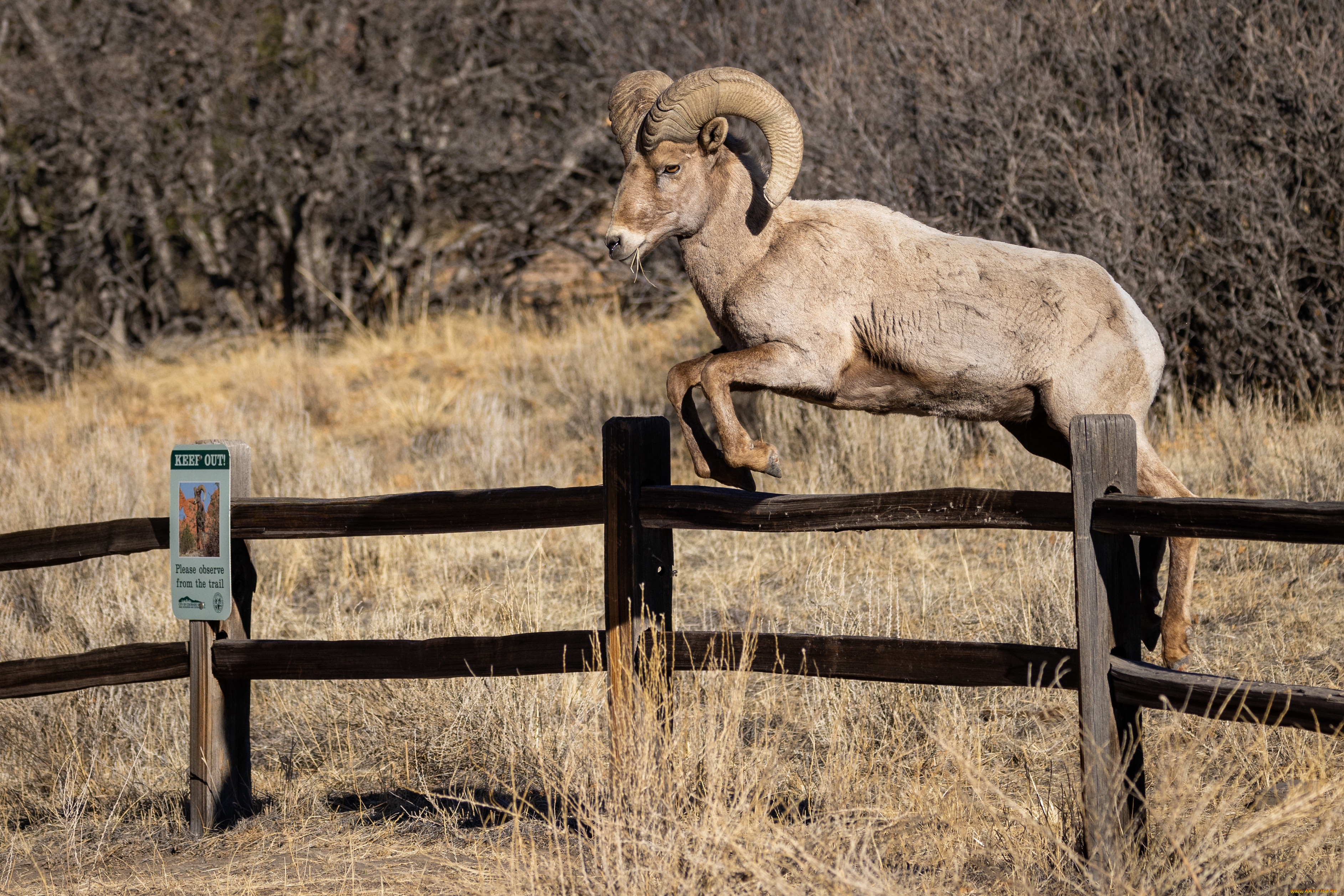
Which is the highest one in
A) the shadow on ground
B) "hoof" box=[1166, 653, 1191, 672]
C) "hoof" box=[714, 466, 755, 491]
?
"hoof" box=[714, 466, 755, 491]

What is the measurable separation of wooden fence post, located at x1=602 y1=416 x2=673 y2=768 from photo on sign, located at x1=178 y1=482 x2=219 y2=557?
5.53 ft

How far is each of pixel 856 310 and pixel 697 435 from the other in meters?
0.65

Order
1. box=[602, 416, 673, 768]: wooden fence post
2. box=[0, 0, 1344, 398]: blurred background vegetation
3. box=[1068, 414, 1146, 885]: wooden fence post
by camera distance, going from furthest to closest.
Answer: box=[0, 0, 1344, 398]: blurred background vegetation → box=[602, 416, 673, 768]: wooden fence post → box=[1068, 414, 1146, 885]: wooden fence post

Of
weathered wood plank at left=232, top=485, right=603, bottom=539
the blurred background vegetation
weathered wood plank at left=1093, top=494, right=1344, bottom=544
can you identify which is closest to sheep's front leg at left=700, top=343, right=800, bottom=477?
weathered wood plank at left=232, top=485, right=603, bottom=539

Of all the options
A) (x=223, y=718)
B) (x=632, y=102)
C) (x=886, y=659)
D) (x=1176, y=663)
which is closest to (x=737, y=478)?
(x=886, y=659)

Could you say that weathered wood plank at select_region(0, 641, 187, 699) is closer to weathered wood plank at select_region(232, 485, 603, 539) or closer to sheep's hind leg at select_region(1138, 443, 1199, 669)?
weathered wood plank at select_region(232, 485, 603, 539)

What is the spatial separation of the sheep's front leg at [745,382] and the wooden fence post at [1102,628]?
882mm

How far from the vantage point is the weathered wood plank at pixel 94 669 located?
512cm

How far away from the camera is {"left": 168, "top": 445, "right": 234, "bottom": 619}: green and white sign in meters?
4.97

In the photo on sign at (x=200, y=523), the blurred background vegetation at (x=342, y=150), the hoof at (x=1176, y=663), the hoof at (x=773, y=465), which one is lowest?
the hoof at (x=1176, y=663)

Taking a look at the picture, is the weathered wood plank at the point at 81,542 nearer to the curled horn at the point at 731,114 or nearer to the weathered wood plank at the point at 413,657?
the weathered wood plank at the point at 413,657

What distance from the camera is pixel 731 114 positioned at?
422cm

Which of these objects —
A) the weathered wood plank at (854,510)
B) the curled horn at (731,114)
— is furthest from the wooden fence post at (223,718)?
the curled horn at (731,114)

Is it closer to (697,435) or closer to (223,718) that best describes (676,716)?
(697,435)
